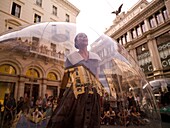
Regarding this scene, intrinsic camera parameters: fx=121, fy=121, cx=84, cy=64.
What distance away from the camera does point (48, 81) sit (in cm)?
148

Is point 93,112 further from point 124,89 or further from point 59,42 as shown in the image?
point 59,42

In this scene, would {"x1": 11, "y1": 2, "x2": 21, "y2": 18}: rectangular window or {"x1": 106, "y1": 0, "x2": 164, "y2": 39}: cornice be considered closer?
{"x1": 11, "y1": 2, "x2": 21, "y2": 18}: rectangular window

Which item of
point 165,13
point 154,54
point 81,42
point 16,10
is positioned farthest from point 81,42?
point 165,13

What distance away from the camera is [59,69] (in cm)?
154

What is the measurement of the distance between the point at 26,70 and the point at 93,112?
93 cm

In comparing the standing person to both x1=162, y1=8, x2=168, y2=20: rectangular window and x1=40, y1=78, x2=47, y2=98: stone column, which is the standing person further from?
x1=162, y1=8, x2=168, y2=20: rectangular window

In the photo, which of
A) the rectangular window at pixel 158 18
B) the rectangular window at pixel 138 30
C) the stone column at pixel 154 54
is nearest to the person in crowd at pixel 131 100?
the stone column at pixel 154 54

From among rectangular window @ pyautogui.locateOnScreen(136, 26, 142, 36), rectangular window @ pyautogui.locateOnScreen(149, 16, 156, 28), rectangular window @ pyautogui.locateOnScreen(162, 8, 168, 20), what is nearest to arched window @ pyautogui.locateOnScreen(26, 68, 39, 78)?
rectangular window @ pyautogui.locateOnScreen(162, 8, 168, 20)

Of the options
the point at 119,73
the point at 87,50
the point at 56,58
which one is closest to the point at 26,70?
the point at 56,58

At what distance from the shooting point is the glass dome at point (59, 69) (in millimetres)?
1433

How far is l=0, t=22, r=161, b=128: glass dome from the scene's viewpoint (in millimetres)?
1433

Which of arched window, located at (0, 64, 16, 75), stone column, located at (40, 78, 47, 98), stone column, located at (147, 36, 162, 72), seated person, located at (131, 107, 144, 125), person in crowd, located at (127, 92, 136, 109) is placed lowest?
seated person, located at (131, 107, 144, 125)

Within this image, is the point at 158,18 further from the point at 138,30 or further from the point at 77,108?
the point at 77,108

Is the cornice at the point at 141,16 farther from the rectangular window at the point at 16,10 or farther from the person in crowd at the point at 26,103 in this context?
the person in crowd at the point at 26,103
